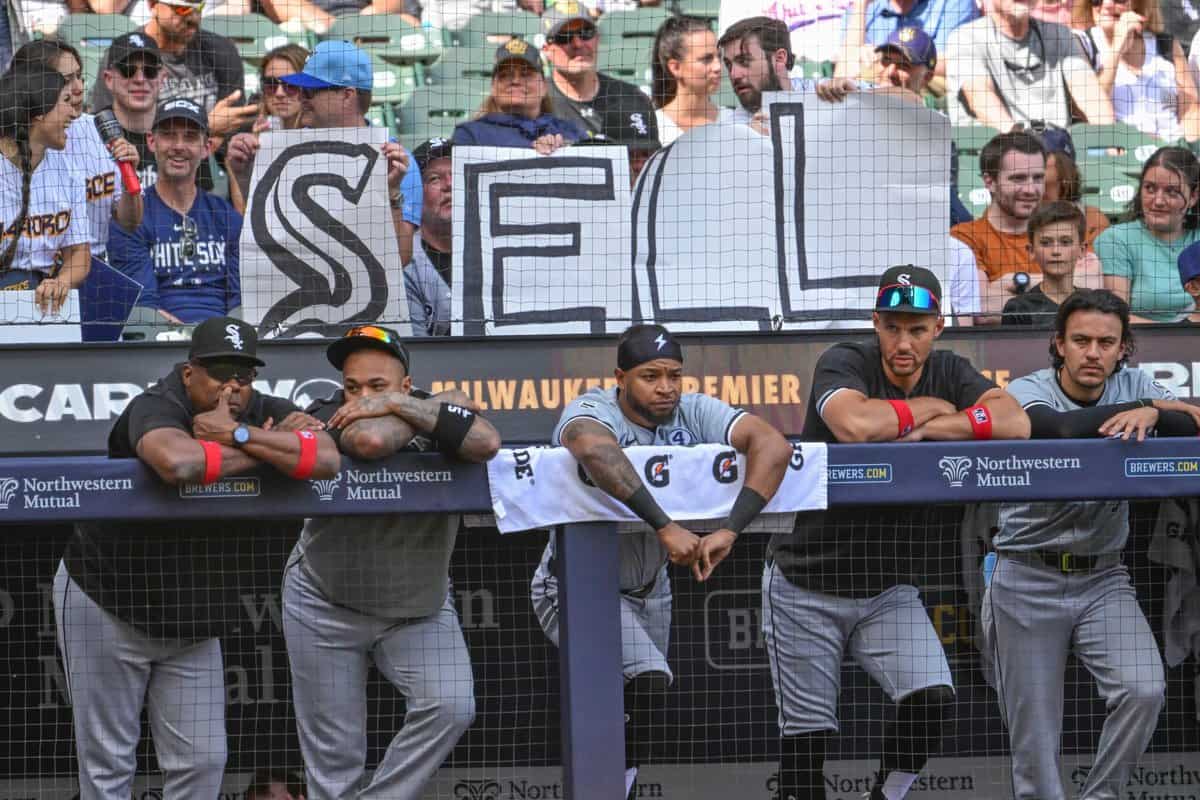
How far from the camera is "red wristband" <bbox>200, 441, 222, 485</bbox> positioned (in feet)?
12.4

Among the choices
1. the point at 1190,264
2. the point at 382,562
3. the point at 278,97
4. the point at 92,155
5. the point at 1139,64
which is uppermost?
the point at 1139,64

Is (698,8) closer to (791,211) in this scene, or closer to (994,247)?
(994,247)

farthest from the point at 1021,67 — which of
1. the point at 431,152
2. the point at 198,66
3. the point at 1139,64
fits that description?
the point at 198,66

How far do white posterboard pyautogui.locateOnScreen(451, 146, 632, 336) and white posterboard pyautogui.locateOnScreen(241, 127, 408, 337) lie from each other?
1.01ft

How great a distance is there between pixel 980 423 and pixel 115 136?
163 inches

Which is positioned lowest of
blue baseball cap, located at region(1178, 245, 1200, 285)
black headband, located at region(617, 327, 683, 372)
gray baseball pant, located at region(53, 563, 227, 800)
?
gray baseball pant, located at region(53, 563, 227, 800)

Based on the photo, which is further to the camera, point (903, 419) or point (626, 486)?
point (903, 419)

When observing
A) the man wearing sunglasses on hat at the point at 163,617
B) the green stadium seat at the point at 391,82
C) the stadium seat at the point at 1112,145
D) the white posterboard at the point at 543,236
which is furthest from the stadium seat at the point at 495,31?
the man wearing sunglasses on hat at the point at 163,617

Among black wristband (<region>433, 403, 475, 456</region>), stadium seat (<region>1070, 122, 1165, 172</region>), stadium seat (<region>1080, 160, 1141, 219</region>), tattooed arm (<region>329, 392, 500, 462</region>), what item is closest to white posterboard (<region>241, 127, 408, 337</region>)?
tattooed arm (<region>329, 392, 500, 462</region>)

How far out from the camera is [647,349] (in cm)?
449

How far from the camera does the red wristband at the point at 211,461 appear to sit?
3793mm

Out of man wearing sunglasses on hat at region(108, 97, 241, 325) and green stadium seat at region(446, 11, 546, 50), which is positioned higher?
green stadium seat at region(446, 11, 546, 50)

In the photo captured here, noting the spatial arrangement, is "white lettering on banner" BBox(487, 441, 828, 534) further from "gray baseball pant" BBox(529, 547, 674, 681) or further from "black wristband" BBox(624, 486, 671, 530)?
"gray baseball pant" BBox(529, 547, 674, 681)

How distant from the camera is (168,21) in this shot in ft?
24.6
